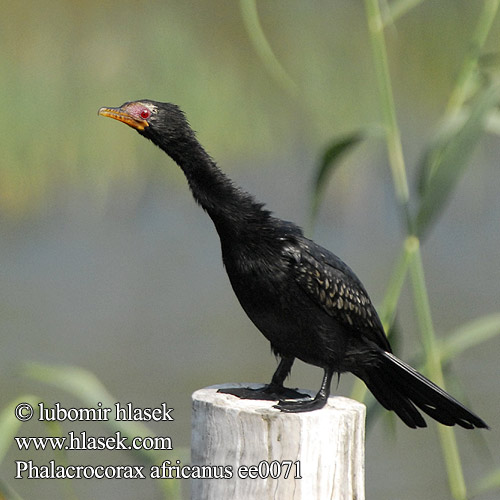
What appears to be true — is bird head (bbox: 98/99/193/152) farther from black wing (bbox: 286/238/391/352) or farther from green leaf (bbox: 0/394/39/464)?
green leaf (bbox: 0/394/39/464)

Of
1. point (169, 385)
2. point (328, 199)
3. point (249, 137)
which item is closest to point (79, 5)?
point (249, 137)

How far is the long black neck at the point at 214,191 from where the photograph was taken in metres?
2.56

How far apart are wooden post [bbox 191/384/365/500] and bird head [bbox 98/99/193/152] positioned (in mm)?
644

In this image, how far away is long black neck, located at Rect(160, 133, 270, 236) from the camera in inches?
101

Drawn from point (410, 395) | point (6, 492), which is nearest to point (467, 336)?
point (410, 395)

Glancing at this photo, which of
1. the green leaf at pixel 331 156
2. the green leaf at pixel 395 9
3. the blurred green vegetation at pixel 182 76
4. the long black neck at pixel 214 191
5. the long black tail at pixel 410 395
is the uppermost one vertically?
the blurred green vegetation at pixel 182 76

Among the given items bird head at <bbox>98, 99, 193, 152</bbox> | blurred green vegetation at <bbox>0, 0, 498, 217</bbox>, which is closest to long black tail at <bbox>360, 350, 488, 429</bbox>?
bird head at <bbox>98, 99, 193, 152</bbox>

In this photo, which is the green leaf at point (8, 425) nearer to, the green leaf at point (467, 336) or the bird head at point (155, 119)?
the bird head at point (155, 119)

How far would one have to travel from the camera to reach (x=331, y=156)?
2.79 metres

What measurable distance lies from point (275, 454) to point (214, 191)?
669 mm

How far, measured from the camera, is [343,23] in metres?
7.58

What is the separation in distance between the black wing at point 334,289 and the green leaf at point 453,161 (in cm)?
23

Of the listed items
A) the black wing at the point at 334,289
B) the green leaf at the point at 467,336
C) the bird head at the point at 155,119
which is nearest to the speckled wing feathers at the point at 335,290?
the black wing at the point at 334,289

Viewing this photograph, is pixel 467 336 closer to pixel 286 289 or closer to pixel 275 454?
pixel 286 289
